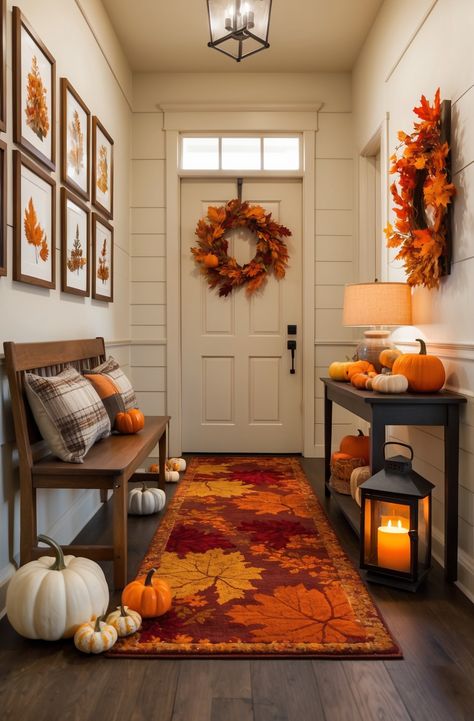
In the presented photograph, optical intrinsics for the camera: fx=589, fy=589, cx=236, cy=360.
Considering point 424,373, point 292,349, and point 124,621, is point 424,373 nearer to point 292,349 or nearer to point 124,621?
point 124,621

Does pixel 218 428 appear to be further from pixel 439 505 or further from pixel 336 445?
pixel 439 505

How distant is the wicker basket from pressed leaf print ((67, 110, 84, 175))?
2.15 m

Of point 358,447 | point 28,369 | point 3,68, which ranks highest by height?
point 3,68

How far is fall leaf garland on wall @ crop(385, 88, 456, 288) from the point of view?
2518 mm

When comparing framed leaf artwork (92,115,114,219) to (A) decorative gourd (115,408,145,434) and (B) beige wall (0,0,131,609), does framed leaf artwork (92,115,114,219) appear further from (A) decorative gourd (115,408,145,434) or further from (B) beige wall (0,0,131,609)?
(A) decorative gourd (115,408,145,434)

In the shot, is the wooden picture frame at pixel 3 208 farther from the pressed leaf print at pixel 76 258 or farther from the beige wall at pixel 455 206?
the beige wall at pixel 455 206

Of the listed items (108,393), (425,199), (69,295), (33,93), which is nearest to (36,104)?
(33,93)

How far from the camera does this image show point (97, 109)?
3.65 meters

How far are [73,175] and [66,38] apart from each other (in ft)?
2.23

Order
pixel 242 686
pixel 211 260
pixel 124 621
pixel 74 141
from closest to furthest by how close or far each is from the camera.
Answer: pixel 242 686
pixel 124 621
pixel 74 141
pixel 211 260

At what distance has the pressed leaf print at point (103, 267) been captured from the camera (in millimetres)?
3693

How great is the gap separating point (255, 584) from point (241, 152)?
3575 mm

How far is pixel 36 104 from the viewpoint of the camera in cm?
249

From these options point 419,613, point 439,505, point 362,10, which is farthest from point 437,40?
point 419,613
